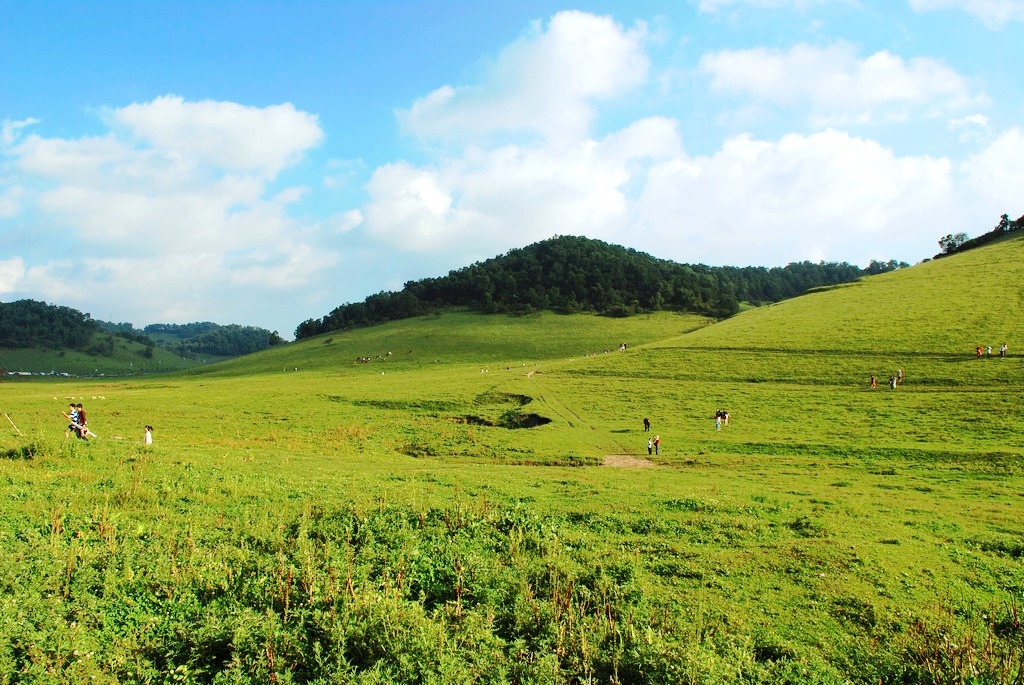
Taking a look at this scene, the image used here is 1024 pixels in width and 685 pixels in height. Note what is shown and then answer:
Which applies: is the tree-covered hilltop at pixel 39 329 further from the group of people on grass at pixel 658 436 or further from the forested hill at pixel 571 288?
the group of people on grass at pixel 658 436

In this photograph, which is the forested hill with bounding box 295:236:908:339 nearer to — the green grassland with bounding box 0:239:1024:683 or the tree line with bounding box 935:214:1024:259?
the tree line with bounding box 935:214:1024:259

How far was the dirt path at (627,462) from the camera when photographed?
31672 mm

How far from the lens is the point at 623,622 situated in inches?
419

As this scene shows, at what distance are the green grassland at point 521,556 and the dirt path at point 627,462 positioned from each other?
292mm

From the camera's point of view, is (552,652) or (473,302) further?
(473,302)

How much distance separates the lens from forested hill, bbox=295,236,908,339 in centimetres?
12925

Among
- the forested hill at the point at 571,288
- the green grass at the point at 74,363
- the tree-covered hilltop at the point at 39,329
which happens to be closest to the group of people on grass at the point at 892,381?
the forested hill at the point at 571,288

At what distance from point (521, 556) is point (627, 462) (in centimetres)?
2064

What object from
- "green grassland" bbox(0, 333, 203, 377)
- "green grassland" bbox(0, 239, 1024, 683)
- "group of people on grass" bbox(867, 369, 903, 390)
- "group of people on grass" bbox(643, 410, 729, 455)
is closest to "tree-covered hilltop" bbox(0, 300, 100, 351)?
"green grassland" bbox(0, 333, 203, 377)

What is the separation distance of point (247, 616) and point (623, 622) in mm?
6590

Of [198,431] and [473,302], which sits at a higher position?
[473,302]

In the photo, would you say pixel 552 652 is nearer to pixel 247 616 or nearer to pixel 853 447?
pixel 247 616

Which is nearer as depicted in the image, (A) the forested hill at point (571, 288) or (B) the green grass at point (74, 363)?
(A) the forested hill at point (571, 288)

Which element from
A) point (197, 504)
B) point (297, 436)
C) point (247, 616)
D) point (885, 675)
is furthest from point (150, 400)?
point (885, 675)
